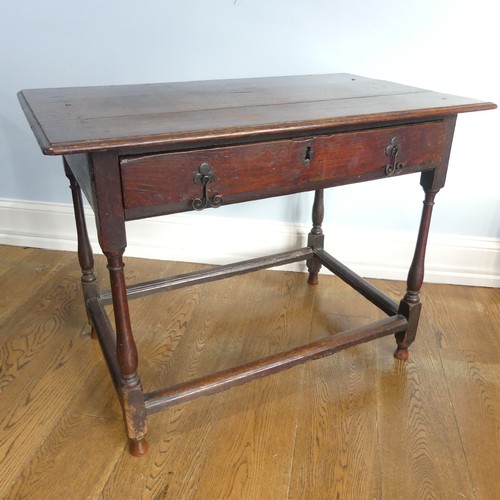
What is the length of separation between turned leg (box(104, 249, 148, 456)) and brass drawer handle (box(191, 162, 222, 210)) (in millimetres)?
240

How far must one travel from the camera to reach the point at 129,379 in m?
1.25

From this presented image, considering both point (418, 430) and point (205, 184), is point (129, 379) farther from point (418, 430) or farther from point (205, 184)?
point (418, 430)

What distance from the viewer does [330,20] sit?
1.84m

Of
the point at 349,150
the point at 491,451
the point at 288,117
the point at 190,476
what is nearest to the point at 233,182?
the point at 288,117

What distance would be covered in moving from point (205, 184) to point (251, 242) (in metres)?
1.07

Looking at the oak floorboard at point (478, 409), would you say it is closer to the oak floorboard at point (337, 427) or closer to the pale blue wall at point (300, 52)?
the oak floorboard at point (337, 427)

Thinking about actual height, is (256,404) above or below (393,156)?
below

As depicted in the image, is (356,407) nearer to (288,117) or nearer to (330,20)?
(288,117)

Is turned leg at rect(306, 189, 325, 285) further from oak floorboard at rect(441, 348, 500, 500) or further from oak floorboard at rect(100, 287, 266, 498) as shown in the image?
oak floorboard at rect(441, 348, 500, 500)

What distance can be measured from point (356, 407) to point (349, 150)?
715 millimetres

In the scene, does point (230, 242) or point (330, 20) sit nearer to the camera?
point (330, 20)

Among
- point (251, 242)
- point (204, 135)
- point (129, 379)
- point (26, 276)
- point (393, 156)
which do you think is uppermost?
point (204, 135)

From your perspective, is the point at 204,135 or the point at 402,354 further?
the point at 402,354

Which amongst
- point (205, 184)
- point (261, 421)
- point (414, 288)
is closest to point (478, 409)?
point (414, 288)
